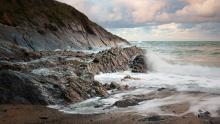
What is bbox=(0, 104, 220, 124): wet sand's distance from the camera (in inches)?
306

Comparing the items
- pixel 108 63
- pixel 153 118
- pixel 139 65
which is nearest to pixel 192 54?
pixel 139 65

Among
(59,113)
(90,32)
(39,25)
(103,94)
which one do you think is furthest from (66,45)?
(59,113)

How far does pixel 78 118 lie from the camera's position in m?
8.32

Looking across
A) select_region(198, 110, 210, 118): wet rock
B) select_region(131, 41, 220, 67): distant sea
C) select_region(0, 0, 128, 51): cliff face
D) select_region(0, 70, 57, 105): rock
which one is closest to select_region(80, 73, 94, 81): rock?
select_region(0, 70, 57, 105): rock

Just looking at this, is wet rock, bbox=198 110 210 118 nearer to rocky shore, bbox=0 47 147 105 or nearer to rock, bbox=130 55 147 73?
rocky shore, bbox=0 47 147 105

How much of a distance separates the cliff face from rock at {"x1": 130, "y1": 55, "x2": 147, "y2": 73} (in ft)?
21.2

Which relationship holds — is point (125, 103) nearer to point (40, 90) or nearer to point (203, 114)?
point (203, 114)

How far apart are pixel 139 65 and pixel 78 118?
1130 centimetres

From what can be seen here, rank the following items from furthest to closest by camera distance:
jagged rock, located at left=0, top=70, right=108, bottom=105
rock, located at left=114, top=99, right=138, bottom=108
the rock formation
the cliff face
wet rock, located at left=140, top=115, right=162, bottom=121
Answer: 1. the cliff face
2. the rock formation
3. jagged rock, located at left=0, top=70, right=108, bottom=105
4. rock, located at left=114, top=99, right=138, bottom=108
5. wet rock, located at left=140, top=115, right=162, bottom=121

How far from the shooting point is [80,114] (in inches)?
344

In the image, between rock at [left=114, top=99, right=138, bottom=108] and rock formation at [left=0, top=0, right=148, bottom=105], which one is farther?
rock formation at [left=0, top=0, right=148, bottom=105]

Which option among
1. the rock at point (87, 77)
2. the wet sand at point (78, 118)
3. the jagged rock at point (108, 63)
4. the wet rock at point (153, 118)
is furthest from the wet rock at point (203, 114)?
the jagged rock at point (108, 63)

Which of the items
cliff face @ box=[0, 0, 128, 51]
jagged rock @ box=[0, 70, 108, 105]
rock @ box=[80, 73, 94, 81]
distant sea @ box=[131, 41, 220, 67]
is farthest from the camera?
distant sea @ box=[131, 41, 220, 67]

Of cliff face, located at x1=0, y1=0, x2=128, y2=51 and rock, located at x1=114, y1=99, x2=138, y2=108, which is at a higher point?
cliff face, located at x1=0, y1=0, x2=128, y2=51
